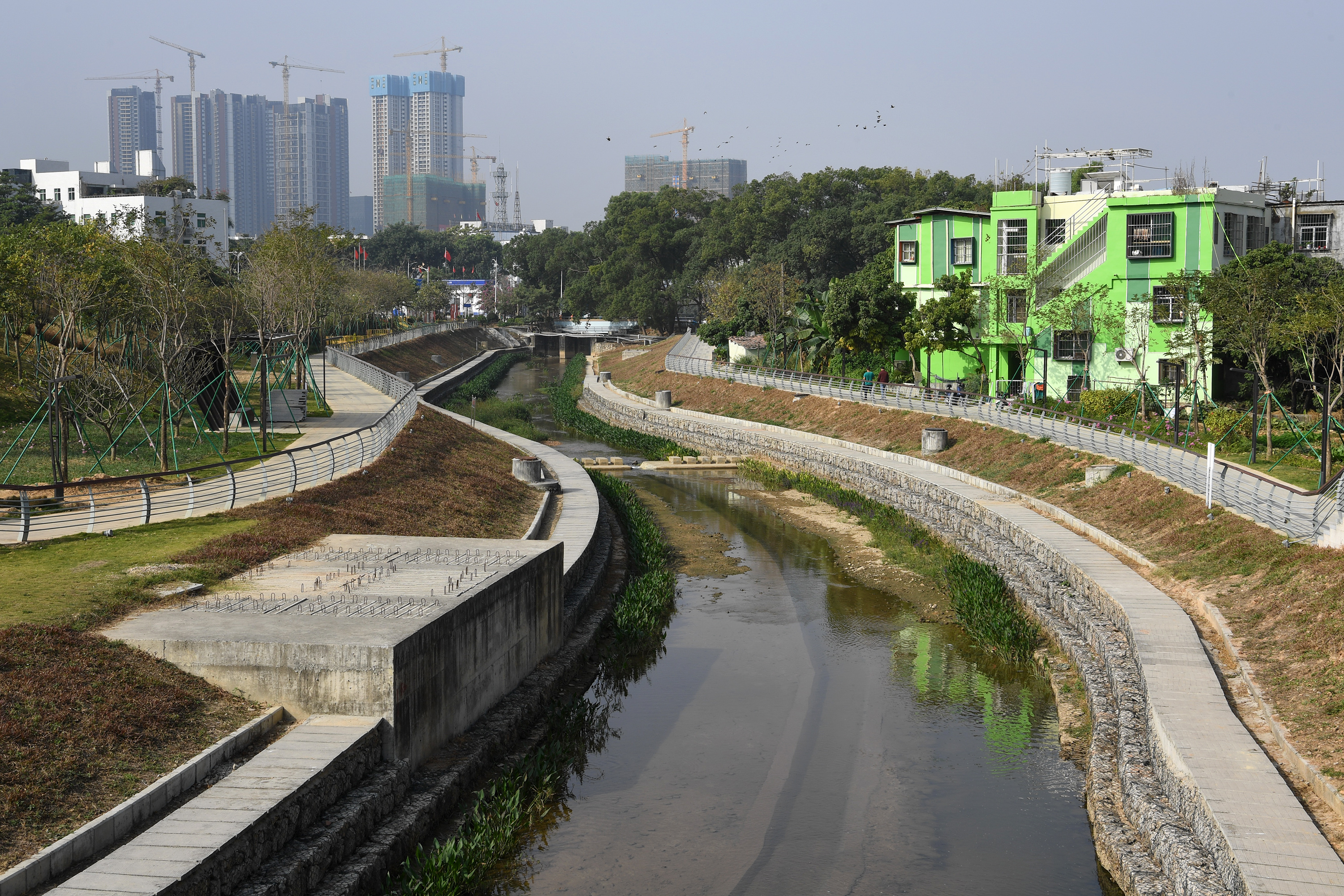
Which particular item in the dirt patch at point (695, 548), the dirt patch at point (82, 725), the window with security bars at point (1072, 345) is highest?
the window with security bars at point (1072, 345)

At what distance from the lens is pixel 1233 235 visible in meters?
43.3

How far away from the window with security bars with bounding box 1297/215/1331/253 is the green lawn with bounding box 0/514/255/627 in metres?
41.4

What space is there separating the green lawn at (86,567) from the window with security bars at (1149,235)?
34.1 meters

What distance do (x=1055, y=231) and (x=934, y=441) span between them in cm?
1534

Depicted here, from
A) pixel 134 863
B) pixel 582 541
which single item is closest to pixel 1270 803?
pixel 134 863

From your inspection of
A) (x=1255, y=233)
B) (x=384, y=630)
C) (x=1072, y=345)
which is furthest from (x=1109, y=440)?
(x=384, y=630)

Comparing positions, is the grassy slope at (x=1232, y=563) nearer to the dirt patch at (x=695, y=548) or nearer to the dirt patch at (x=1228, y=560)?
the dirt patch at (x=1228, y=560)

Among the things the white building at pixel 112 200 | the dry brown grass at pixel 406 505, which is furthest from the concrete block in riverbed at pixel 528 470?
the white building at pixel 112 200

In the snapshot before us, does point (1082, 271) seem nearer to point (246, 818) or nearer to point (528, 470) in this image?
point (528, 470)

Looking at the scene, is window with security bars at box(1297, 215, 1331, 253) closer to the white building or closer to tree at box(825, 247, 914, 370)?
tree at box(825, 247, 914, 370)

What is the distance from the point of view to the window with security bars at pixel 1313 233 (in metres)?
45.5

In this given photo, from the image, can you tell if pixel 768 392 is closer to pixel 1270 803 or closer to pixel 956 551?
pixel 956 551

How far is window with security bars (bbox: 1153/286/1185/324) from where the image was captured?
41969 mm

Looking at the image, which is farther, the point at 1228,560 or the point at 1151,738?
the point at 1228,560
